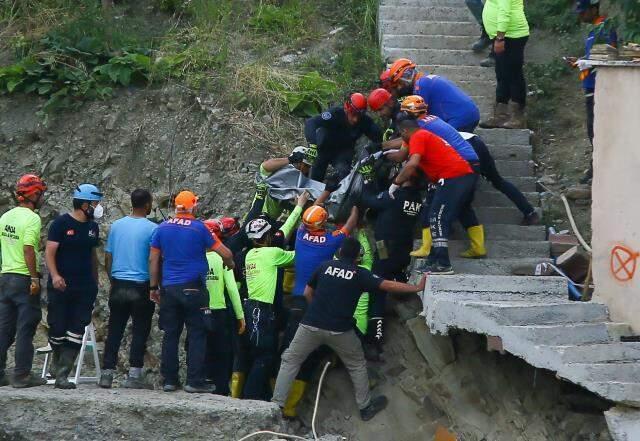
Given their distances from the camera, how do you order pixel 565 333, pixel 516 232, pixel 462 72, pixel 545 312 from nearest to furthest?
pixel 565 333 → pixel 545 312 → pixel 516 232 → pixel 462 72

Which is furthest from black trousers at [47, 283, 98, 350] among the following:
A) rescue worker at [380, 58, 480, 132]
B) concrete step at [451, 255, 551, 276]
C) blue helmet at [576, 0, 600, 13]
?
blue helmet at [576, 0, 600, 13]

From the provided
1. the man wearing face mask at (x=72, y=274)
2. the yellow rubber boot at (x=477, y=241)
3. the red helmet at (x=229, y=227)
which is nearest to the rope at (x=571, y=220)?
the yellow rubber boot at (x=477, y=241)

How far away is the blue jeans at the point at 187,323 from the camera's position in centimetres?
1212

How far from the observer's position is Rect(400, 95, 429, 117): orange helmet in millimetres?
12367

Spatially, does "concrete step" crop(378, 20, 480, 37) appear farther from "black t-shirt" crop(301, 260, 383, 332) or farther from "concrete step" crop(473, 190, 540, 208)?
"black t-shirt" crop(301, 260, 383, 332)

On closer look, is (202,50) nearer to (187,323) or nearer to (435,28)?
(435,28)

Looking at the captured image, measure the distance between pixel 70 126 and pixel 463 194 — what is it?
649 centimetres

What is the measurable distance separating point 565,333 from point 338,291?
2400 mm

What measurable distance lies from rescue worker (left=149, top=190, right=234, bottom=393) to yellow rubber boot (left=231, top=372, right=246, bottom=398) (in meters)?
0.83

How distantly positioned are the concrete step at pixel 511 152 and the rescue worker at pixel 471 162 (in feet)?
2.64

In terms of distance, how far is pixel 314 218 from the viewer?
12.8 meters

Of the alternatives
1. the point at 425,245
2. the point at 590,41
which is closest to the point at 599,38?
the point at 590,41

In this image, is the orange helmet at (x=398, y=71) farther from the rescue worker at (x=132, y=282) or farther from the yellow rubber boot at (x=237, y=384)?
the yellow rubber boot at (x=237, y=384)

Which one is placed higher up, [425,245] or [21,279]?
[425,245]
